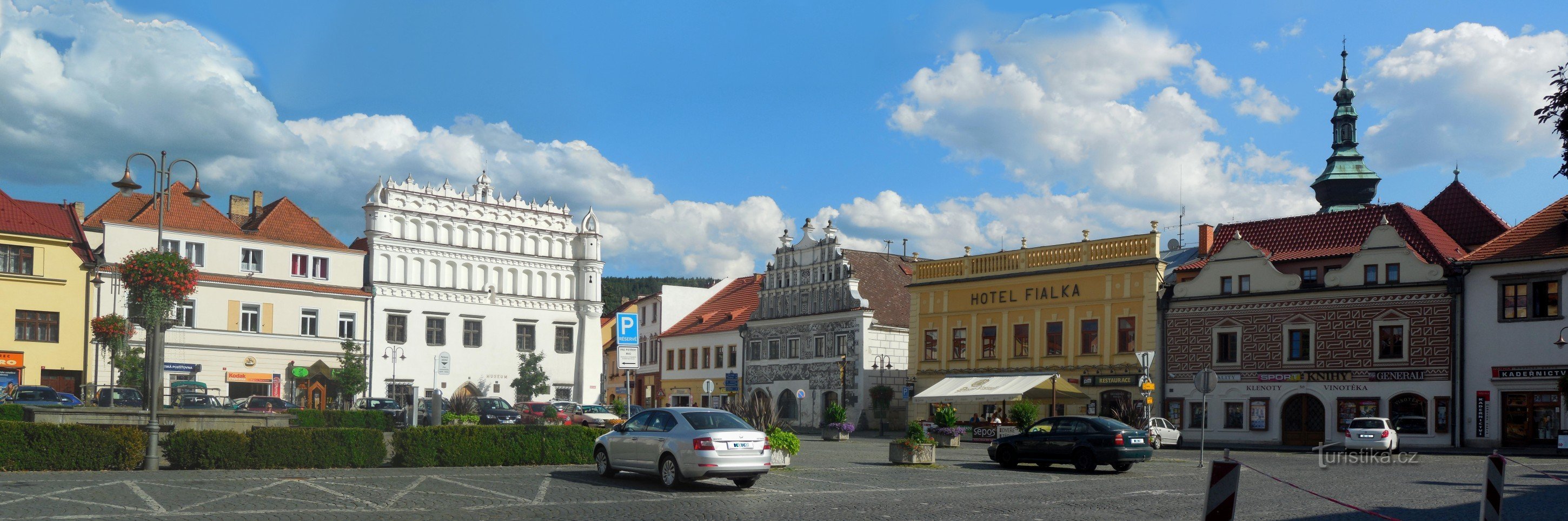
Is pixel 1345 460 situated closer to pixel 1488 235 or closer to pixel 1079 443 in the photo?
pixel 1079 443

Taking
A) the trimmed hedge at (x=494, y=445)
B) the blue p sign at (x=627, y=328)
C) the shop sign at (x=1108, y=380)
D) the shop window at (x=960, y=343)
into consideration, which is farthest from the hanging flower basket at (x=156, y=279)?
the shop sign at (x=1108, y=380)

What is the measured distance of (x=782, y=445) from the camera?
26.1 meters

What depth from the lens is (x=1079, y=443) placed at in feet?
91.7

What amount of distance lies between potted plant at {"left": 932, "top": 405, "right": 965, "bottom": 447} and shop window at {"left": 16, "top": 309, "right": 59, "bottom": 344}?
129ft

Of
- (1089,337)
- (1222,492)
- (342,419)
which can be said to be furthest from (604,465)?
(1089,337)

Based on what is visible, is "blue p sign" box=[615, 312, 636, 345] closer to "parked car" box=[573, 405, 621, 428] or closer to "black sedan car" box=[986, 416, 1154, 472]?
"black sedan car" box=[986, 416, 1154, 472]

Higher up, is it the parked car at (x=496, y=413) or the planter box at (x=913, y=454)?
the planter box at (x=913, y=454)

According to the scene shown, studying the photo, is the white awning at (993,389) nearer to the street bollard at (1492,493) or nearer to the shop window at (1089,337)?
the shop window at (1089,337)

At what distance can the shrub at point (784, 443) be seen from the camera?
26.0 m

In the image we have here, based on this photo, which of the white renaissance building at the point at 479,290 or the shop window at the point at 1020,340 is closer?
the shop window at the point at 1020,340

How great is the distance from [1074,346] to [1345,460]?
18901 mm

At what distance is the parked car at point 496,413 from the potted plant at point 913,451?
20.4 meters

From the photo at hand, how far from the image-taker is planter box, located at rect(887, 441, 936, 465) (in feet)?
95.6

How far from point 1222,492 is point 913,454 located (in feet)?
67.7
